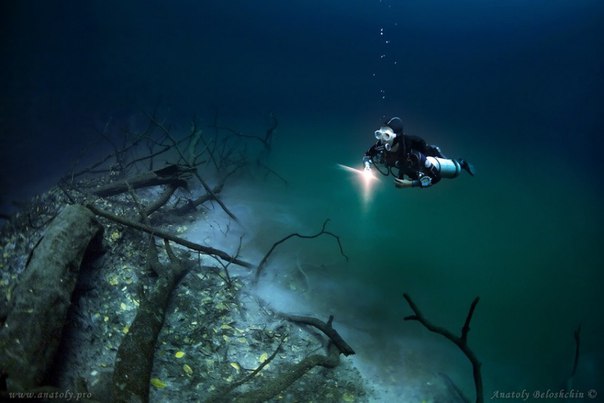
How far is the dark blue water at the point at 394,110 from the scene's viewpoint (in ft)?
Answer: 26.7

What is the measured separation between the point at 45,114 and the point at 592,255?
2750cm

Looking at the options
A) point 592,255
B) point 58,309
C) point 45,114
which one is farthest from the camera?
point 45,114

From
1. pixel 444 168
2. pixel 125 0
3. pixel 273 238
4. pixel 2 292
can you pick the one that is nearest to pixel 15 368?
pixel 2 292

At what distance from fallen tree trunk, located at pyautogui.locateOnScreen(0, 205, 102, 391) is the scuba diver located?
519cm

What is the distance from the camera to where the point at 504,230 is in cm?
1222

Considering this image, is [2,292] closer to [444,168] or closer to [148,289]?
[148,289]

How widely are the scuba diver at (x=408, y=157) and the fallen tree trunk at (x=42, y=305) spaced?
5.19 m

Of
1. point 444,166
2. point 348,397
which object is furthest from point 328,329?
point 444,166

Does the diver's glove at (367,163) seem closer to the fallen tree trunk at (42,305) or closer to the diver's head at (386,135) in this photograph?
the diver's head at (386,135)

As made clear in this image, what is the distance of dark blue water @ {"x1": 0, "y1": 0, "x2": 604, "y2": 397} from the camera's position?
8.12m

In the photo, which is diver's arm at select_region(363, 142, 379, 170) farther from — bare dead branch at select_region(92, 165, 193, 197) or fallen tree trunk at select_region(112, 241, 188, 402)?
bare dead branch at select_region(92, 165, 193, 197)

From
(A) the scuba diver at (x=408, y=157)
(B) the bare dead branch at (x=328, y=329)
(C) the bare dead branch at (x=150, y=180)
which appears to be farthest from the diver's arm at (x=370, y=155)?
(C) the bare dead branch at (x=150, y=180)

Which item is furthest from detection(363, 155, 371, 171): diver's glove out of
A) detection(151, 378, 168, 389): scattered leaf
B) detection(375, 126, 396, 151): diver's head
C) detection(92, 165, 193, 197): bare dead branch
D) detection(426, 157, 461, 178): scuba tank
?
detection(151, 378, 168, 389): scattered leaf

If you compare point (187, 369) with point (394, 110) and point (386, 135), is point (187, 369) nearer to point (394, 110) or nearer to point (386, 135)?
point (386, 135)
